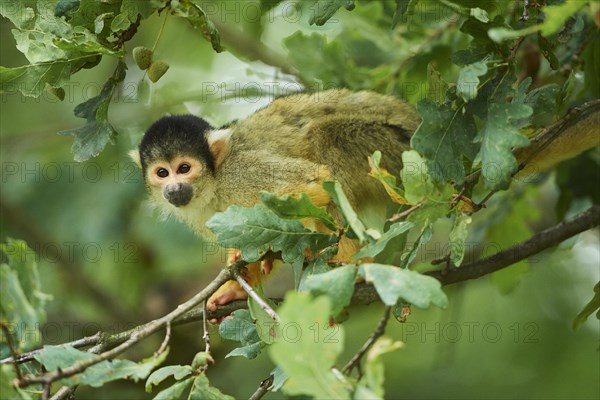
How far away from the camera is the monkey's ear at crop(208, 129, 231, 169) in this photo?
15.5 feet

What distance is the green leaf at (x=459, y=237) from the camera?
9.69ft

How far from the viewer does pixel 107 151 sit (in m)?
6.54

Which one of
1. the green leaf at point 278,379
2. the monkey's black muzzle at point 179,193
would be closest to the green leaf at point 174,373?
the green leaf at point 278,379

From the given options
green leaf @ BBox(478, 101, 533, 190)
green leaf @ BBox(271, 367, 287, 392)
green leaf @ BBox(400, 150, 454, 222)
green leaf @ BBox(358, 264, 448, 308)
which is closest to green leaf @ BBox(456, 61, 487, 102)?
green leaf @ BBox(478, 101, 533, 190)

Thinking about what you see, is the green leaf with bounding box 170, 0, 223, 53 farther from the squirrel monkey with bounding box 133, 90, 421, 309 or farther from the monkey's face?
the monkey's face

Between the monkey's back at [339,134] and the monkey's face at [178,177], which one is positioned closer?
the monkey's back at [339,134]

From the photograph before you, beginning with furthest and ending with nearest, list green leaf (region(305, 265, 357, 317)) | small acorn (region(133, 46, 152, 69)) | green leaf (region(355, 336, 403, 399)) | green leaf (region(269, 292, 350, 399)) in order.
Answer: small acorn (region(133, 46, 152, 69)) → green leaf (region(305, 265, 357, 317)) → green leaf (region(355, 336, 403, 399)) → green leaf (region(269, 292, 350, 399))

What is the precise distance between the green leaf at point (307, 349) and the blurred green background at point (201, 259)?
3.62 m

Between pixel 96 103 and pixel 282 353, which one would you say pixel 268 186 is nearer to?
pixel 96 103

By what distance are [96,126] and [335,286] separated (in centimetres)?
154

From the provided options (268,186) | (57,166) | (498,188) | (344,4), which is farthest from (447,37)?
(57,166)

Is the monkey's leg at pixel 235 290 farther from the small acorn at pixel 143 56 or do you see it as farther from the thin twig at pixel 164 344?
the thin twig at pixel 164 344

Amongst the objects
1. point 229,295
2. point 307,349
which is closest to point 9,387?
point 307,349

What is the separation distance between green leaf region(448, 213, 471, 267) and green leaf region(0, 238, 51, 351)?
138 cm
